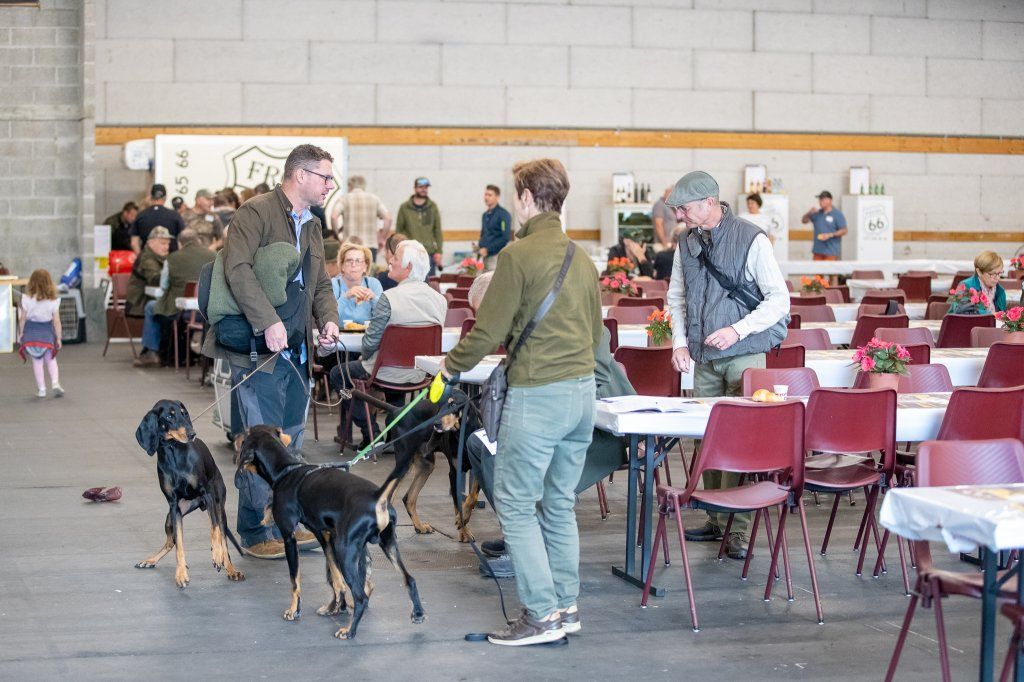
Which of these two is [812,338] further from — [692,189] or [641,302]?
[641,302]

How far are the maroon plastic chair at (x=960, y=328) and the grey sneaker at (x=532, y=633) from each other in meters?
4.81

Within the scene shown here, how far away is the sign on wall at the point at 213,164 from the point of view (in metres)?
15.6

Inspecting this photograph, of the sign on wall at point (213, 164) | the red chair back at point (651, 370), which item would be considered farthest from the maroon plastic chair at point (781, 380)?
the sign on wall at point (213, 164)

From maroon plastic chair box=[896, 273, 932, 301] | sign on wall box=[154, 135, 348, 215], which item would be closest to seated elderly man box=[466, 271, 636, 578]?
maroon plastic chair box=[896, 273, 932, 301]

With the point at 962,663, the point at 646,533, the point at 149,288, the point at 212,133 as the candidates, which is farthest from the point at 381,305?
the point at 212,133

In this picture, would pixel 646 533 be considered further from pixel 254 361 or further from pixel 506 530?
pixel 254 361

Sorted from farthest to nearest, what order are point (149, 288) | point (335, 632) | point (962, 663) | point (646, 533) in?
1. point (149, 288)
2. point (646, 533)
3. point (335, 632)
4. point (962, 663)

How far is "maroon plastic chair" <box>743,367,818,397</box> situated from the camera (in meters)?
5.30

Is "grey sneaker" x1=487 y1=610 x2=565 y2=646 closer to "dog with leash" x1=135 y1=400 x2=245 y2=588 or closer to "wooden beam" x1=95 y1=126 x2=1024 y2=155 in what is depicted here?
"dog with leash" x1=135 y1=400 x2=245 y2=588

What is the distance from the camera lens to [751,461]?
4668 millimetres

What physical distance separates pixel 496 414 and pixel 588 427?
11.9 inches

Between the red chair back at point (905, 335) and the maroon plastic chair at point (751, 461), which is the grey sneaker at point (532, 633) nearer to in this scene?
the maroon plastic chair at point (751, 461)

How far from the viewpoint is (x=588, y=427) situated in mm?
4223

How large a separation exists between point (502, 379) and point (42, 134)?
1278 cm
